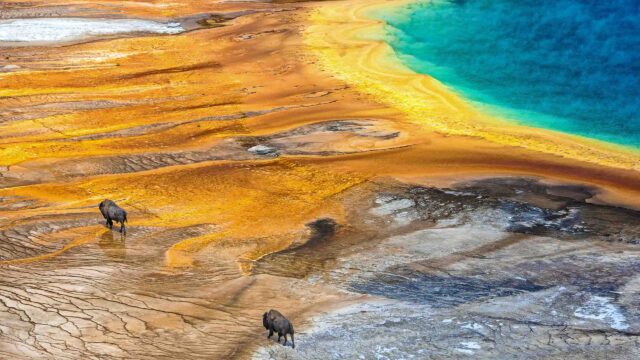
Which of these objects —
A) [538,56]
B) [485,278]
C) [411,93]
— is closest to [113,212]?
[485,278]

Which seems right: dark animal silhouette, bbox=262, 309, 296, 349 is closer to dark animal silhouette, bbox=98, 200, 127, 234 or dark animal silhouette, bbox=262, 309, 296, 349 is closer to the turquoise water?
dark animal silhouette, bbox=98, 200, 127, 234

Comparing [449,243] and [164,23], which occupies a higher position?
[164,23]

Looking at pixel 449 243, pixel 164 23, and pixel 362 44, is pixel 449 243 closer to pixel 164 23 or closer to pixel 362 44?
pixel 362 44

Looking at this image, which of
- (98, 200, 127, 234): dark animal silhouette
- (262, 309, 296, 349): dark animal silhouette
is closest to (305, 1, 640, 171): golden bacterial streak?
(98, 200, 127, 234): dark animal silhouette

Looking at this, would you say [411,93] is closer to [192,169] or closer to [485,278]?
[192,169]

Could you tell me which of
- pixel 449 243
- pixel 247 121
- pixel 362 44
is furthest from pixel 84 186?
pixel 362 44

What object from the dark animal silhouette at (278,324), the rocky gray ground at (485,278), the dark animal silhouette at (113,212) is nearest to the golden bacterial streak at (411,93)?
the rocky gray ground at (485,278)
